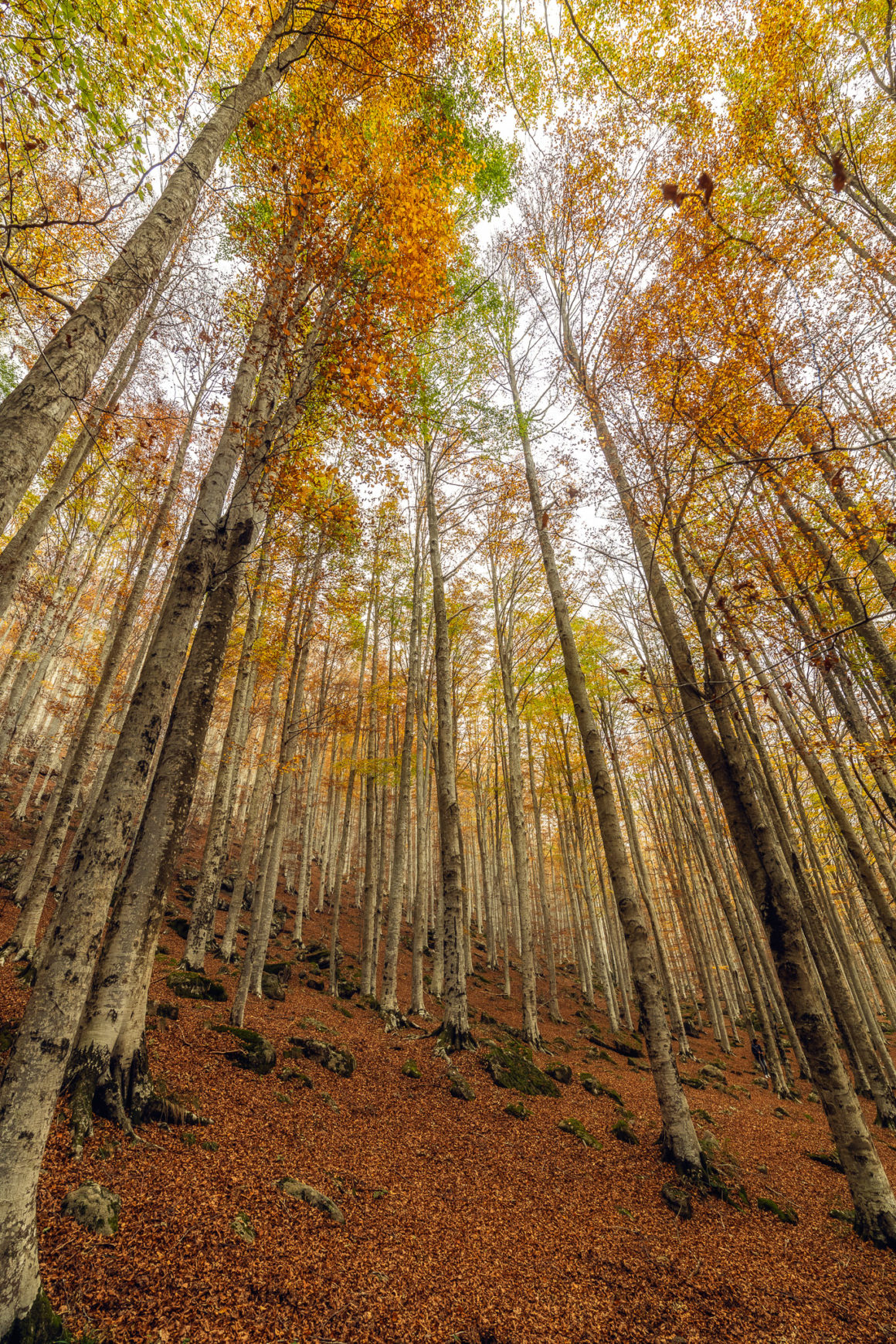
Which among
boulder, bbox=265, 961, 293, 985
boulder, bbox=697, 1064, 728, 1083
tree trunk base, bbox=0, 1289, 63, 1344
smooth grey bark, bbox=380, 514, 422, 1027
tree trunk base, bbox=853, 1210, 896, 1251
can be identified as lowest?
boulder, bbox=697, 1064, 728, 1083

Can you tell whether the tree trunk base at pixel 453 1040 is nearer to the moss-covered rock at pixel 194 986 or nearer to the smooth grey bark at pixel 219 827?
the moss-covered rock at pixel 194 986

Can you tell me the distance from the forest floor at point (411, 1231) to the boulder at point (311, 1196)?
0.09 meters

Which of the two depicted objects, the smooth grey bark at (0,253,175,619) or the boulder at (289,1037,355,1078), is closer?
the smooth grey bark at (0,253,175,619)

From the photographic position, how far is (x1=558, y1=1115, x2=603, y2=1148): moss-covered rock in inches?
256

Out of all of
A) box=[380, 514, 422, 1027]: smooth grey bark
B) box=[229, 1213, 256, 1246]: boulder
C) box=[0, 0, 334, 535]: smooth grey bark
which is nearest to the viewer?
box=[0, 0, 334, 535]: smooth grey bark

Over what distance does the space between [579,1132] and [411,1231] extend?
3789 millimetres

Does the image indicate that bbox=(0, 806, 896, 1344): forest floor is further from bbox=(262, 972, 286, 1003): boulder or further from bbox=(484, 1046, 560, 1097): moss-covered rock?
bbox=(262, 972, 286, 1003): boulder

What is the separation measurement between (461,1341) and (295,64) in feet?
47.1

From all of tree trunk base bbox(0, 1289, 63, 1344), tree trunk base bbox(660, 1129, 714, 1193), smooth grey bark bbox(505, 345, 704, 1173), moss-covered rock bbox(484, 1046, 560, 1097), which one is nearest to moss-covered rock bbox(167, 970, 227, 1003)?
moss-covered rock bbox(484, 1046, 560, 1097)

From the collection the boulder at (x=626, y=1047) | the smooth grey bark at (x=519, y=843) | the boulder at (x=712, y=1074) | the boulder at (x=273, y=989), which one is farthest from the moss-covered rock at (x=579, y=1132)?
the boulder at (x=626, y=1047)

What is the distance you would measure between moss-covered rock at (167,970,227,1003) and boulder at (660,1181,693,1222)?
6.60m

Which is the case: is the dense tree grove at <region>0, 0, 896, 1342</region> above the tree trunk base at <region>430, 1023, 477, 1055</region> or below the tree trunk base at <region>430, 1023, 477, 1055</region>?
above

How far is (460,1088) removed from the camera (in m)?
7.00

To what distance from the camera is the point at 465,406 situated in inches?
416
